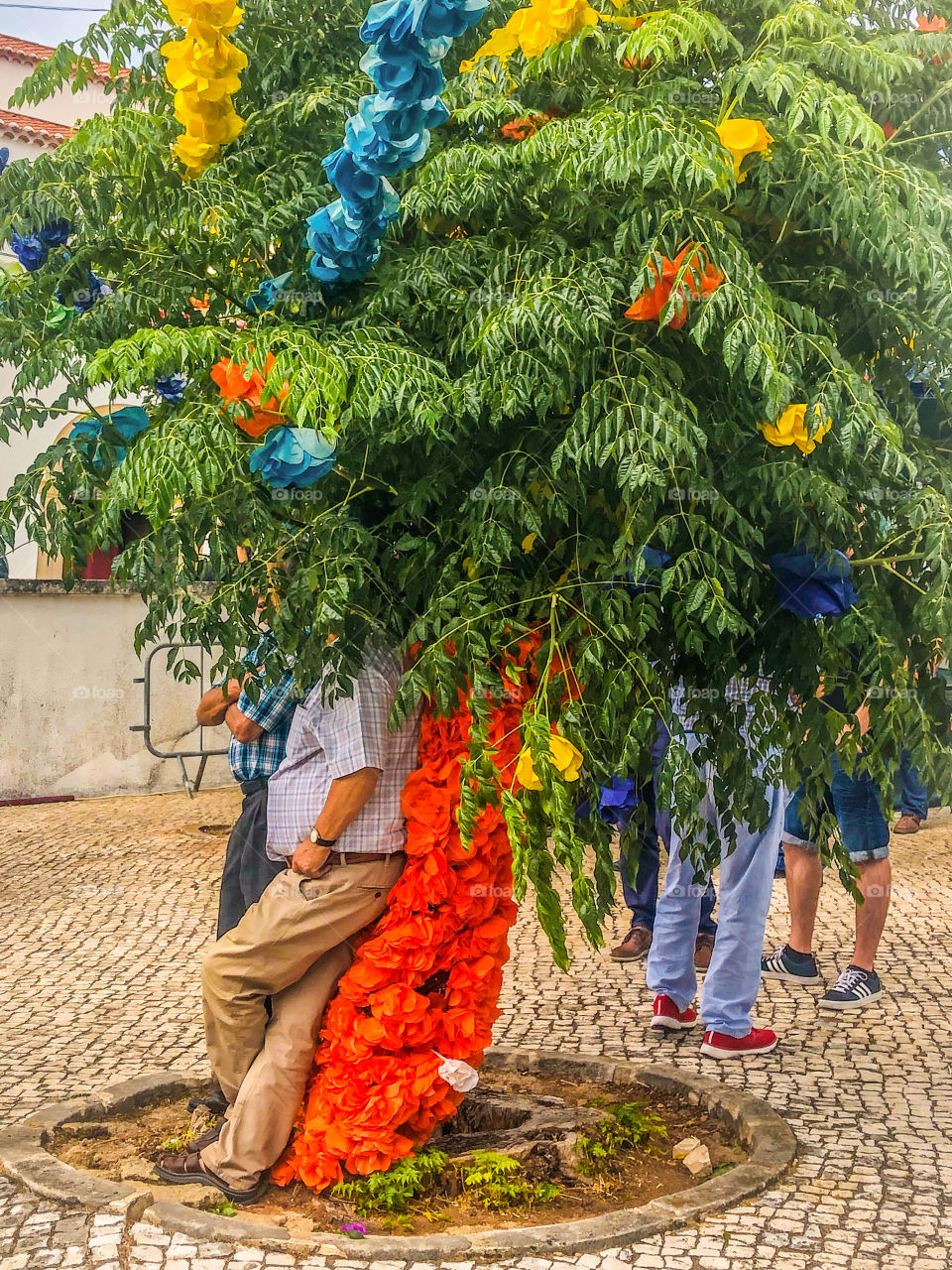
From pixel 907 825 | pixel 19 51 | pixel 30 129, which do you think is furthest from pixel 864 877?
pixel 19 51

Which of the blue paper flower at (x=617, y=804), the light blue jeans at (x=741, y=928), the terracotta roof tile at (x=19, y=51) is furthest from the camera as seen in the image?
the terracotta roof tile at (x=19, y=51)

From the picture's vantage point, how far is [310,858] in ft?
13.4

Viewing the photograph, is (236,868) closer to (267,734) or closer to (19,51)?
(267,734)

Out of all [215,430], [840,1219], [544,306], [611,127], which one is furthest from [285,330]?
[840,1219]

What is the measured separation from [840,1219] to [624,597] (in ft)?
6.37

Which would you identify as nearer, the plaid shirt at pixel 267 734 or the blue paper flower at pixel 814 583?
the blue paper flower at pixel 814 583

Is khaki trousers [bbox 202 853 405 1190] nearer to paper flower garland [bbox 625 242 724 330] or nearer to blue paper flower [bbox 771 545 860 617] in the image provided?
blue paper flower [bbox 771 545 860 617]

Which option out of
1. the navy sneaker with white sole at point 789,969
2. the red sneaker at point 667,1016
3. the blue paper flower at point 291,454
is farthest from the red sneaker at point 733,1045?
the blue paper flower at point 291,454

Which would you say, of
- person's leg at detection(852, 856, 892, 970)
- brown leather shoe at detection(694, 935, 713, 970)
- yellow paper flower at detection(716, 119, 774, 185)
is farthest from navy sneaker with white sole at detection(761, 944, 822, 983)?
yellow paper flower at detection(716, 119, 774, 185)

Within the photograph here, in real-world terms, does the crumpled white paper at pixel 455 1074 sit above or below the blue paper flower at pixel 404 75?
below

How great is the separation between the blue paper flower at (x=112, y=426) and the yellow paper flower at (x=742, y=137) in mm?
1644

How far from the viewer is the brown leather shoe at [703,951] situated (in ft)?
22.7

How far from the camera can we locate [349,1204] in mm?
4004

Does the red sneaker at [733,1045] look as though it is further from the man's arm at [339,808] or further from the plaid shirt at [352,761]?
the man's arm at [339,808]
